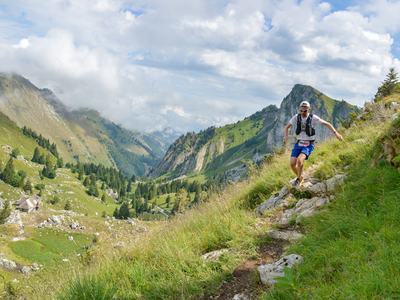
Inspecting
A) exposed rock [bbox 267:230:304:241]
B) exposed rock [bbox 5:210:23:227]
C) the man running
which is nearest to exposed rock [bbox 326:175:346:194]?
the man running

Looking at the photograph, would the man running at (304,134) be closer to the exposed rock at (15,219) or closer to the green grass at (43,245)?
the green grass at (43,245)

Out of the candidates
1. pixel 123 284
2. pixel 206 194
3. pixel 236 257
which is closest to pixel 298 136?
pixel 206 194

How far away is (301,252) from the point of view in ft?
15.1

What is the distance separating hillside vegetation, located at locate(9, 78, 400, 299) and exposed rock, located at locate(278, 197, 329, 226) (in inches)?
19.2

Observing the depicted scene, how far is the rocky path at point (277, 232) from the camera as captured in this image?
4329 mm

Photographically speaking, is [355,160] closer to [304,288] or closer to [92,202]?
[304,288]

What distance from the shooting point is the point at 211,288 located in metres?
4.58

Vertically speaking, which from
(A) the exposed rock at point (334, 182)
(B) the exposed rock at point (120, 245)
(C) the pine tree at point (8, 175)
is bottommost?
(C) the pine tree at point (8, 175)

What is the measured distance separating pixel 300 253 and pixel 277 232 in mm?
1588

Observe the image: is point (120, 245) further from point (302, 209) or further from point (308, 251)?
point (302, 209)

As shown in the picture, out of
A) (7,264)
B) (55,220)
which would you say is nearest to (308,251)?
(7,264)

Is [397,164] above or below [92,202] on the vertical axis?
above

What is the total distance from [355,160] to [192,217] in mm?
6212

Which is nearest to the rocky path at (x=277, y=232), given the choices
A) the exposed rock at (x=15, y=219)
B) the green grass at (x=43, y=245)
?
the green grass at (x=43, y=245)
